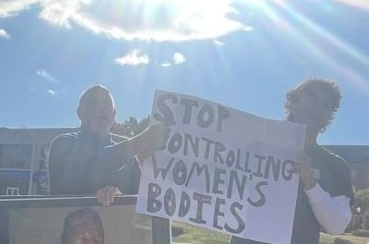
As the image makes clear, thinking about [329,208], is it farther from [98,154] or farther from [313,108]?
[98,154]

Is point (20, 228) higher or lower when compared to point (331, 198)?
lower

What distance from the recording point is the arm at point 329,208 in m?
3.20

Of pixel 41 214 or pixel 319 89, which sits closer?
pixel 41 214

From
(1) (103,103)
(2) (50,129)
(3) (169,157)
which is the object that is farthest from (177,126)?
(2) (50,129)

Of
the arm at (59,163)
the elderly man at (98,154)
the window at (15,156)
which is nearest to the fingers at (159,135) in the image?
the elderly man at (98,154)

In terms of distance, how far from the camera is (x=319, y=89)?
339cm

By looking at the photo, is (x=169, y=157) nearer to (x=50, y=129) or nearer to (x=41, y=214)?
(x=41, y=214)

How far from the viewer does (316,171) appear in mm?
3320

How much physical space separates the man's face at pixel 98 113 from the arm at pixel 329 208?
1021 mm

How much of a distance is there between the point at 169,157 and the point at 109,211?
43 cm

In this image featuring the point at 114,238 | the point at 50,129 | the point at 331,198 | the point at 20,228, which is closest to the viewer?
the point at 20,228

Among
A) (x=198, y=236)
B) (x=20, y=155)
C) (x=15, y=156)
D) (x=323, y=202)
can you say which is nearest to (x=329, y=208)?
(x=323, y=202)

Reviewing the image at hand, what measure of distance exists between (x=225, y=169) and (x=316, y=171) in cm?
44

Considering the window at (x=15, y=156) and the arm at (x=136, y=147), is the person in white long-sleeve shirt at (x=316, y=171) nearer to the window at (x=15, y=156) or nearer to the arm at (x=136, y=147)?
the arm at (x=136, y=147)
